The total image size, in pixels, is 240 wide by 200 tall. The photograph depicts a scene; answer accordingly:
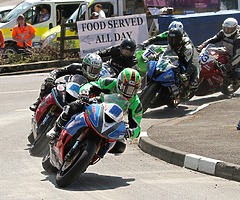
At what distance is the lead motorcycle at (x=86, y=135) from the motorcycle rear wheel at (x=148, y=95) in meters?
5.17

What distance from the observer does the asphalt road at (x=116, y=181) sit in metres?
9.02

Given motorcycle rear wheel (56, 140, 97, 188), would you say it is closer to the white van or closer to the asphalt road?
the asphalt road

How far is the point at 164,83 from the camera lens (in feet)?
49.6

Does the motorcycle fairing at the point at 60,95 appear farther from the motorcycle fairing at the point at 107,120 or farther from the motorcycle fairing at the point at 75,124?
the motorcycle fairing at the point at 107,120

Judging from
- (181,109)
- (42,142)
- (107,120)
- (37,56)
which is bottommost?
(37,56)

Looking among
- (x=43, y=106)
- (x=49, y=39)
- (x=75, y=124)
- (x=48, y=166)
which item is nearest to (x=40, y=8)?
(x=49, y=39)

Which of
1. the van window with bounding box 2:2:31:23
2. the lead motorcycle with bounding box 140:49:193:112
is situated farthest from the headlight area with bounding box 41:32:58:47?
the lead motorcycle with bounding box 140:49:193:112

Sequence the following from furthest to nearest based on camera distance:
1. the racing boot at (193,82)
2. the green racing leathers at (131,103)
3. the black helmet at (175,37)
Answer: the racing boot at (193,82), the black helmet at (175,37), the green racing leathers at (131,103)

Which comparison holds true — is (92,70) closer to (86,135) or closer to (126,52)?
(86,135)

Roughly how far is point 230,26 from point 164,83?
9.12 feet

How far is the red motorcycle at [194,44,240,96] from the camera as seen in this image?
16.8 metres

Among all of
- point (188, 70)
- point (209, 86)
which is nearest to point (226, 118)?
point (188, 70)

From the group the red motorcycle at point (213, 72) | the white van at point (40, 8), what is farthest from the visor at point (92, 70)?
the white van at point (40, 8)

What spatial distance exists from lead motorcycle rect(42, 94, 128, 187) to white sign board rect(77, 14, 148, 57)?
1422 cm
